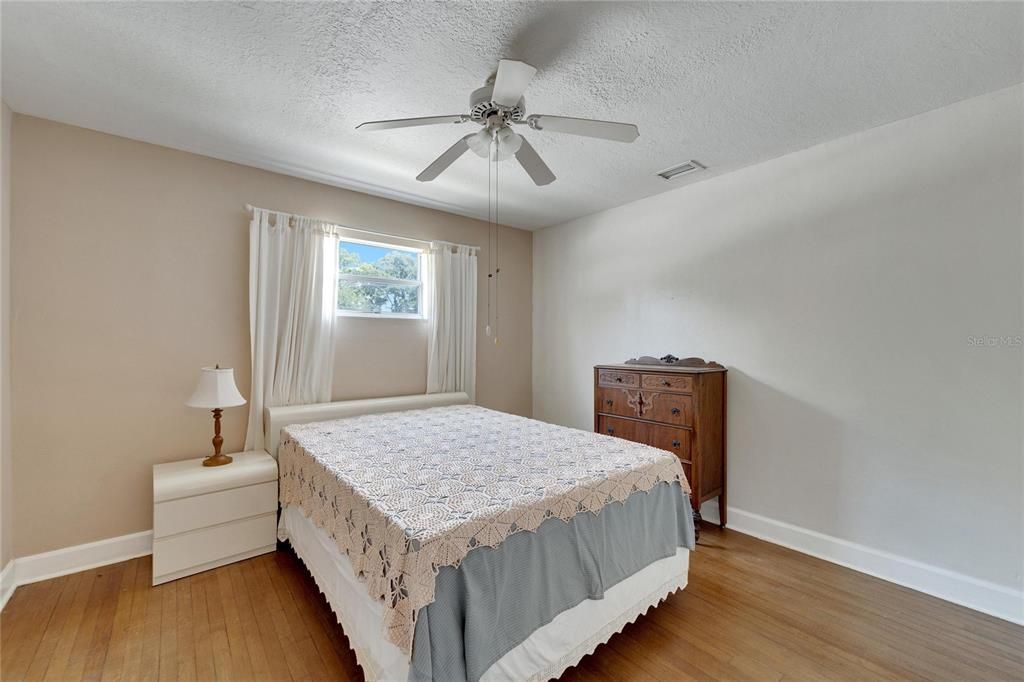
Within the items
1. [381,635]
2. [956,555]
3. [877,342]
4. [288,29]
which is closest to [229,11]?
[288,29]

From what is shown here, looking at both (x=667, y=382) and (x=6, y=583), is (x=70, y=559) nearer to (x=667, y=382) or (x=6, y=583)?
(x=6, y=583)

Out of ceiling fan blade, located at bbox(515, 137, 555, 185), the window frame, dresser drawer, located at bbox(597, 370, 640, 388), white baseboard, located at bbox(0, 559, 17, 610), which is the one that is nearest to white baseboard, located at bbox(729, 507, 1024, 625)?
dresser drawer, located at bbox(597, 370, 640, 388)

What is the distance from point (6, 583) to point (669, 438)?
12.9 ft

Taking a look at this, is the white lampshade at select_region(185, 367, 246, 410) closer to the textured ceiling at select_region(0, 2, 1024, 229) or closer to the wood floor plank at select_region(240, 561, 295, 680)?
the wood floor plank at select_region(240, 561, 295, 680)

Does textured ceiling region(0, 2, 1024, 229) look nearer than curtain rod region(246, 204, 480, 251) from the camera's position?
Yes

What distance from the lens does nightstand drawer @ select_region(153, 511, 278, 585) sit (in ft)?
7.57

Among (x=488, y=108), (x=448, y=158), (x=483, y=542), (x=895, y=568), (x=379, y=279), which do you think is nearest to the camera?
(x=483, y=542)

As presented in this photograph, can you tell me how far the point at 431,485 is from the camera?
1765 millimetres

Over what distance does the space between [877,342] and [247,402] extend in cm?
420

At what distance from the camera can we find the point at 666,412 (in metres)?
3.00

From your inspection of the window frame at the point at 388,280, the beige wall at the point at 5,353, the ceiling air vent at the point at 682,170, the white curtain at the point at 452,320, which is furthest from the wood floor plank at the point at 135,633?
the ceiling air vent at the point at 682,170

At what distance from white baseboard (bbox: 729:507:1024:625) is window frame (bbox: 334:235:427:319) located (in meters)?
3.19

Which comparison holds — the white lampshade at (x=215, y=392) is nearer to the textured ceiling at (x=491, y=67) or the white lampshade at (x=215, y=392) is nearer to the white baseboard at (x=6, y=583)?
the white baseboard at (x=6, y=583)

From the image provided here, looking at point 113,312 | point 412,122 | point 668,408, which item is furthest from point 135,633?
point 668,408
